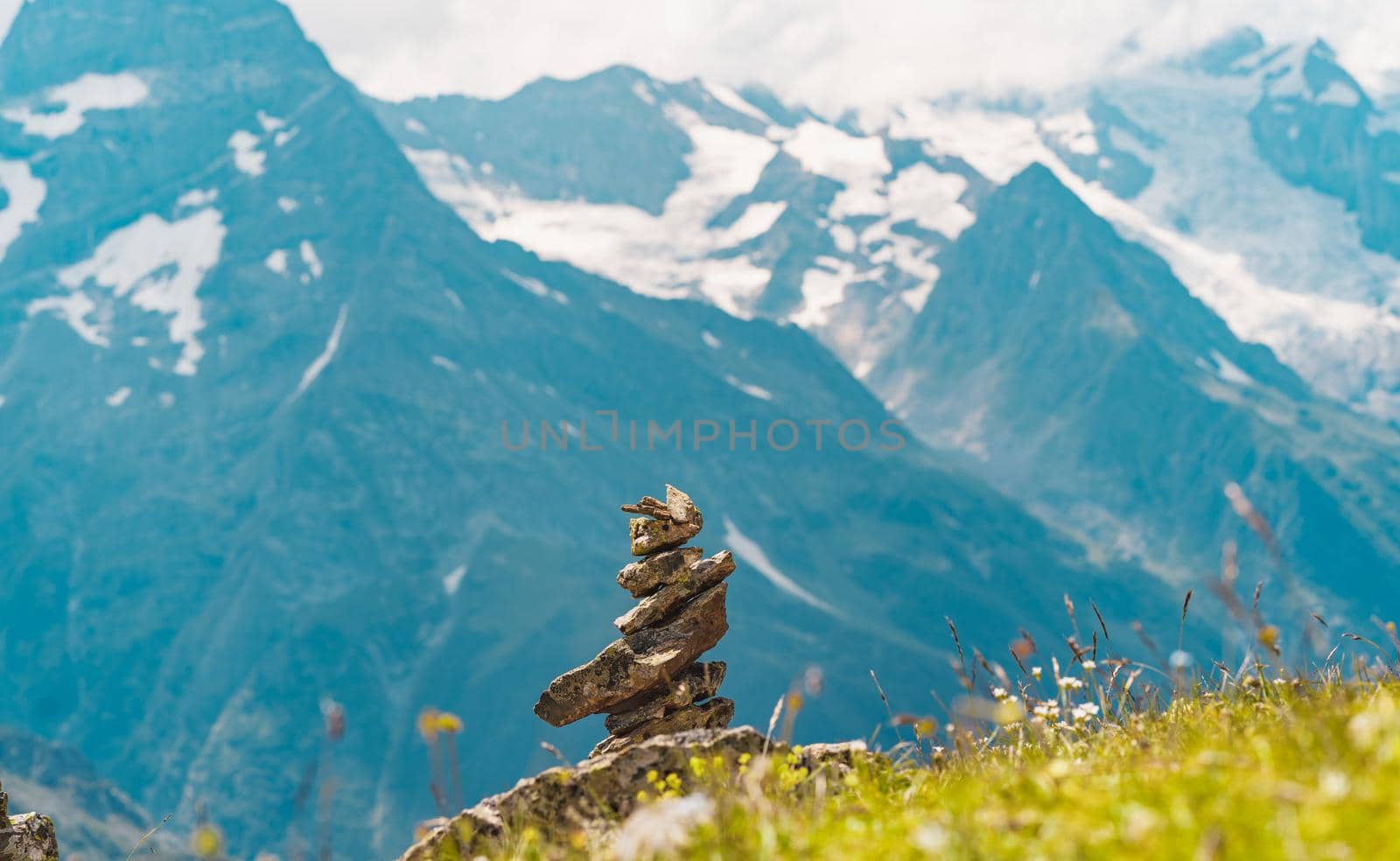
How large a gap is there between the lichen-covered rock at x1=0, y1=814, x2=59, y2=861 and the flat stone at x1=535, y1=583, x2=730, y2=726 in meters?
9.34

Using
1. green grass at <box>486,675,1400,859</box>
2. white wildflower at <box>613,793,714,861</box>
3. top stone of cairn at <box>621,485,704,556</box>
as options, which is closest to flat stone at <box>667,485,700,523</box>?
top stone of cairn at <box>621,485,704,556</box>

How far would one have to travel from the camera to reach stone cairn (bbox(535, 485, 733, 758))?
82.3 ft

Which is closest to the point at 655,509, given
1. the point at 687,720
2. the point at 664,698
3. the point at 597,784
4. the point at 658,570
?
the point at 658,570

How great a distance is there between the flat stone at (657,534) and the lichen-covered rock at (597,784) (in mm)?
14000

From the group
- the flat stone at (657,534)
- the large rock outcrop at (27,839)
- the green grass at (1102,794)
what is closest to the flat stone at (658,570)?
the flat stone at (657,534)

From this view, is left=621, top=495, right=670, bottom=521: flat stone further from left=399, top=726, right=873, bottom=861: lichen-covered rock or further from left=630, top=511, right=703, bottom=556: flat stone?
left=399, top=726, right=873, bottom=861: lichen-covered rock

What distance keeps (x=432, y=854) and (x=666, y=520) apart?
47.5 feet

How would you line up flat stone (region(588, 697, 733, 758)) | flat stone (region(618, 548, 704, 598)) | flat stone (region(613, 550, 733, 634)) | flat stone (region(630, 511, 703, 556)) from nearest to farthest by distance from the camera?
flat stone (region(588, 697, 733, 758)) → flat stone (region(613, 550, 733, 634)) → flat stone (region(630, 511, 703, 556)) → flat stone (region(618, 548, 704, 598))

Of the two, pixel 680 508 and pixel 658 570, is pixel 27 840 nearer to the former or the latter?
pixel 658 570

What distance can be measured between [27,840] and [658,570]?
12409 millimetres

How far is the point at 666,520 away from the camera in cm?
2619

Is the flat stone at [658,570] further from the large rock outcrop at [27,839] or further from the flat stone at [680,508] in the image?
the large rock outcrop at [27,839]

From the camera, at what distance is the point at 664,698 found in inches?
1003

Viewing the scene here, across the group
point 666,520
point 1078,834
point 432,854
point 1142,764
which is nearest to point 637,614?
point 666,520
